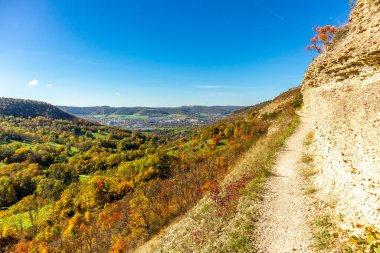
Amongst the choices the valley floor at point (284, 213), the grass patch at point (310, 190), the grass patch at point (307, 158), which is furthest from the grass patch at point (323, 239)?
the grass patch at point (307, 158)

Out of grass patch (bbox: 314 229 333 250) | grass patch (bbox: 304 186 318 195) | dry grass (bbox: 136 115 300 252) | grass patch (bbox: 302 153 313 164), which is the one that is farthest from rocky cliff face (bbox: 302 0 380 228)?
dry grass (bbox: 136 115 300 252)

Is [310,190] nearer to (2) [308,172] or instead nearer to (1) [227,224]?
(2) [308,172]

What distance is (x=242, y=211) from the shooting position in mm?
15211

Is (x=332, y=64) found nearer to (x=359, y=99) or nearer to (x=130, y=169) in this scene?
(x=359, y=99)

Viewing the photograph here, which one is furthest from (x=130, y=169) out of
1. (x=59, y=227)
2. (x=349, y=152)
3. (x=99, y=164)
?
(x=349, y=152)

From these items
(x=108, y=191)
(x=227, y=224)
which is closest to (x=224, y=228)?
(x=227, y=224)

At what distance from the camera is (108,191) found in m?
83.9

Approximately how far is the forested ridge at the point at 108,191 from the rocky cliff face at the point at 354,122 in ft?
62.6

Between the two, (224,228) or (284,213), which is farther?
(224,228)

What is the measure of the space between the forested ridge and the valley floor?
13082 mm

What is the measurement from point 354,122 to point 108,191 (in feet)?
293

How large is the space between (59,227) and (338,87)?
287 feet

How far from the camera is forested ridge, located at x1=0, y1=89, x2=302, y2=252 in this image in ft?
149

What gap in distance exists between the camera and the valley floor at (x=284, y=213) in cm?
1112
